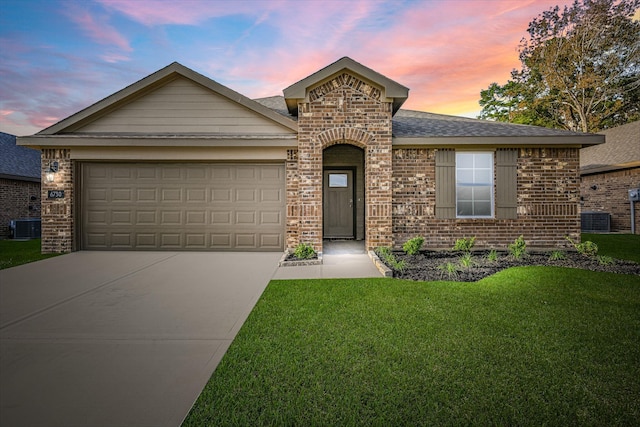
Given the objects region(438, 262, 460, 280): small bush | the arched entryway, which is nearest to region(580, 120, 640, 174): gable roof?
the arched entryway

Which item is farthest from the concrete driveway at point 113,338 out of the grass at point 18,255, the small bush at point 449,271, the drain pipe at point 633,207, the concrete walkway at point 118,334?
the drain pipe at point 633,207

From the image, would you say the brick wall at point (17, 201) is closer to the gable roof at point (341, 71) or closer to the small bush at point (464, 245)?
the gable roof at point (341, 71)

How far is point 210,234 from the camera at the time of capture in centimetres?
880

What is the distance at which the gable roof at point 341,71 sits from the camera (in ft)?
25.4

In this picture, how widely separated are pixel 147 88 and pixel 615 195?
19.9 meters

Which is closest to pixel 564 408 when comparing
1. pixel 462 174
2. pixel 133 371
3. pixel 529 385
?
pixel 529 385

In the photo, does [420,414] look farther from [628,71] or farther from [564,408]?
[628,71]

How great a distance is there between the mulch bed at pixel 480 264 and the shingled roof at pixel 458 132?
2.96 meters

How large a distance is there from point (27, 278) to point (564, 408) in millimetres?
8025

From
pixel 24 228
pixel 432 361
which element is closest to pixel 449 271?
pixel 432 361

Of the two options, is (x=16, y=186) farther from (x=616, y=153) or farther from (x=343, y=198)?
(x=616, y=153)

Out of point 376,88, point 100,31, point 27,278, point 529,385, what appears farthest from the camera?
point 100,31

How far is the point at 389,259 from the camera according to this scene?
6.80 m

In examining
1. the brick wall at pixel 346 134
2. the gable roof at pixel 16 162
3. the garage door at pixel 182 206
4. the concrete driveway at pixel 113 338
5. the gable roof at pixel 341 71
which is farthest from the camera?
the gable roof at pixel 16 162
